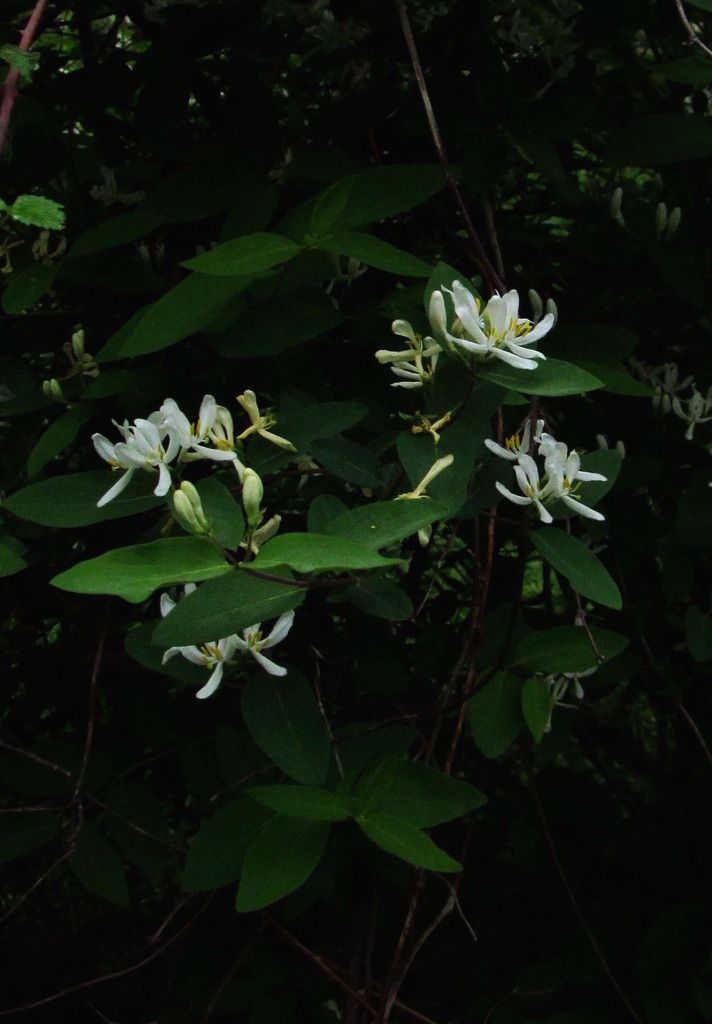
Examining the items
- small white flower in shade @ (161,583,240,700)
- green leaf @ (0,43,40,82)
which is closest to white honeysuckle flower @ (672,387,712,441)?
small white flower in shade @ (161,583,240,700)

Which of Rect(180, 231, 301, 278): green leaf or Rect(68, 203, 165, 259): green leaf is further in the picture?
Rect(68, 203, 165, 259): green leaf

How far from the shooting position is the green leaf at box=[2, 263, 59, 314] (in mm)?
1289

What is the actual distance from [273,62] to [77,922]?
172cm

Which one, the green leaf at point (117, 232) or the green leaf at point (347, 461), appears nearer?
the green leaf at point (347, 461)

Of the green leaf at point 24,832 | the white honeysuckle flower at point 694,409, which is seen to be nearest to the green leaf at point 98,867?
the green leaf at point 24,832

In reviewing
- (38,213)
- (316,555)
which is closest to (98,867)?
(316,555)

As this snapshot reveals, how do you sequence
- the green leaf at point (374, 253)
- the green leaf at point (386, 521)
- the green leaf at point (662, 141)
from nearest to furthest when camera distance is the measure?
the green leaf at point (386, 521) < the green leaf at point (374, 253) < the green leaf at point (662, 141)

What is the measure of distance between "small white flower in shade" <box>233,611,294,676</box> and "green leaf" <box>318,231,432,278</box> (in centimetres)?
34

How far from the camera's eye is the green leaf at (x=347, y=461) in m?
1.06

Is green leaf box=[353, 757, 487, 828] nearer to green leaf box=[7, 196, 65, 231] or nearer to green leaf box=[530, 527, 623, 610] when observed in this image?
green leaf box=[530, 527, 623, 610]

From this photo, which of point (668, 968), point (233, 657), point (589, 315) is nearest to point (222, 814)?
point (233, 657)

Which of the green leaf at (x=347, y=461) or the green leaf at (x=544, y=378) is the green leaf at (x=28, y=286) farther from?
the green leaf at (x=544, y=378)

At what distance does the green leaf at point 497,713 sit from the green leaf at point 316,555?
1.37 ft

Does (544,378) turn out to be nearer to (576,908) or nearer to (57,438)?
(57,438)
